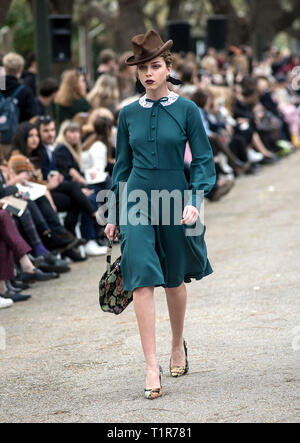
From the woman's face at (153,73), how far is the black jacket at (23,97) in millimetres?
6362

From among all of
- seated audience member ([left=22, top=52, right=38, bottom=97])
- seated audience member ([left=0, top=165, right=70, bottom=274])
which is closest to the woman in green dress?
seated audience member ([left=0, top=165, right=70, bottom=274])

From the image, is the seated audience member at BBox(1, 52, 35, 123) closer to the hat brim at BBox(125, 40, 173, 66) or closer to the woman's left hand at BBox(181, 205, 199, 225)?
the hat brim at BBox(125, 40, 173, 66)

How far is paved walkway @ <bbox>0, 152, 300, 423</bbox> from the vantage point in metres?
5.13

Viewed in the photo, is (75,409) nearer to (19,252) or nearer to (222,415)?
(222,415)

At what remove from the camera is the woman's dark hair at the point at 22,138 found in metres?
9.87

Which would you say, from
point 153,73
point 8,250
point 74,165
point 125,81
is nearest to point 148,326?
point 153,73

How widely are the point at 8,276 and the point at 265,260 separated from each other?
255 cm

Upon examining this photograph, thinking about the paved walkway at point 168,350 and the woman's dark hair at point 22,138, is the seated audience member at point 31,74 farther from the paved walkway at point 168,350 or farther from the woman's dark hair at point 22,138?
the paved walkway at point 168,350

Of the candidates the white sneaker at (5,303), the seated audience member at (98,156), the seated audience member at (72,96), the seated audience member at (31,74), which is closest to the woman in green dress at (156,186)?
the white sneaker at (5,303)

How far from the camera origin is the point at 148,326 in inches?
210

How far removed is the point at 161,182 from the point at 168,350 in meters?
1.41

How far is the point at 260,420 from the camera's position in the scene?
15.6 ft

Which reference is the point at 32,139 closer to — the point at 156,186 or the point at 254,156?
the point at 156,186

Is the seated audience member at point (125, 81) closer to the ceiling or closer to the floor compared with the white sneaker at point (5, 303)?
closer to the ceiling
